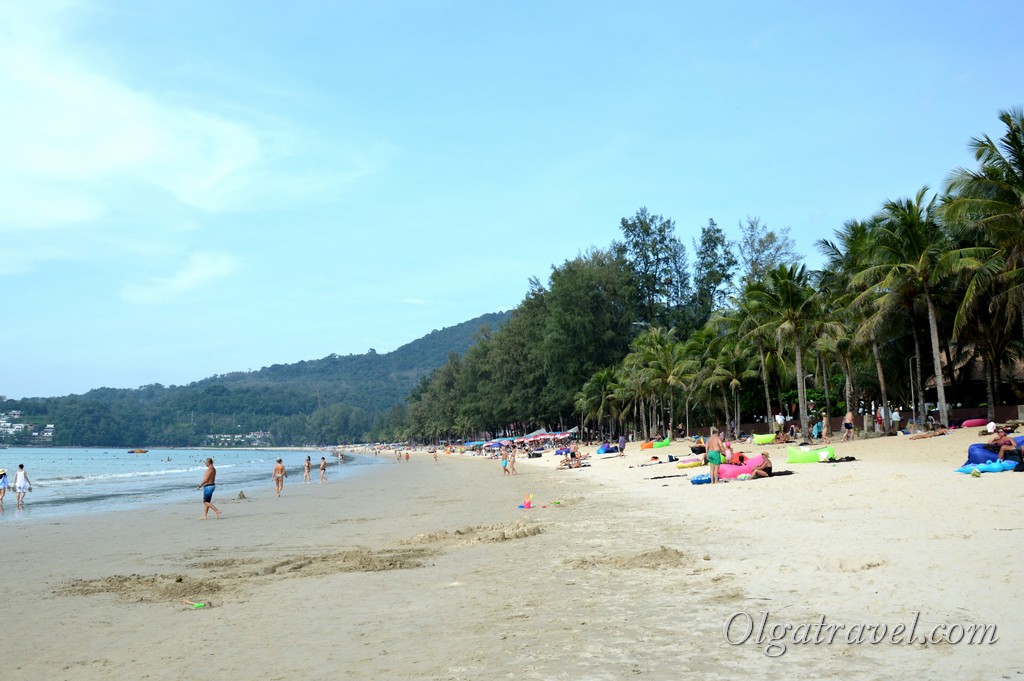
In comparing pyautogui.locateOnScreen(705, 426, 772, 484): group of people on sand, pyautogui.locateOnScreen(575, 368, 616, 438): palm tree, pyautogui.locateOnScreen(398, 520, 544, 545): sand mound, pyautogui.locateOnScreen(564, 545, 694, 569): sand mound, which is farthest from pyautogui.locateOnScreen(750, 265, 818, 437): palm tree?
pyautogui.locateOnScreen(575, 368, 616, 438): palm tree

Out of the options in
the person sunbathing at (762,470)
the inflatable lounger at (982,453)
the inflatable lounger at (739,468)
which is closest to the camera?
→ the inflatable lounger at (982,453)

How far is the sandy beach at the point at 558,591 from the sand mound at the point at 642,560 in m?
0.05

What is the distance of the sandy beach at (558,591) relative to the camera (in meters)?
5.65

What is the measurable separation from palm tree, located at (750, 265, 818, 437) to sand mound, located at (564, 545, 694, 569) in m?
21.8

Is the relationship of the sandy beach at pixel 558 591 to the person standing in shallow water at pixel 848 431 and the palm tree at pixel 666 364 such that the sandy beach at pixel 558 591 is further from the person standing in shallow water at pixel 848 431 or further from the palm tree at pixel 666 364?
the palm tree at pixel 666 364

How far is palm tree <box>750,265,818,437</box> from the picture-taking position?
2995 centimetres

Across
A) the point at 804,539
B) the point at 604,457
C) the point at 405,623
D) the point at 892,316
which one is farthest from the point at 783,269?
the point at 405,623

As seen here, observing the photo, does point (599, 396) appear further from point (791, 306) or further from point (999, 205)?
point (999, 205)

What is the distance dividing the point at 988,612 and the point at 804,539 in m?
4.06

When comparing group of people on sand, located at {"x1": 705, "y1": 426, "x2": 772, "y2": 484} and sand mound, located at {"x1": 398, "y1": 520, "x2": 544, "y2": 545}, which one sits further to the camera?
group of people on sand, located at {"x1": 705, "y1": 426, "x2": 772, "y2": 484}

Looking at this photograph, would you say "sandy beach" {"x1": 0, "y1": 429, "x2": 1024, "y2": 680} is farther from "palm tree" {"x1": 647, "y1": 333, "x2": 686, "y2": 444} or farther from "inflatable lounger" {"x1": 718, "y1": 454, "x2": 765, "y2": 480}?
"palm tree" {"x1": 647, "y1": 333, "x2": 686, "y2": 444}

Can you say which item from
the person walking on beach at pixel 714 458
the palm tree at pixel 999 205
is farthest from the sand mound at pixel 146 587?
the palm tree at pixel 999 205

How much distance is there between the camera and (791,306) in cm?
3011

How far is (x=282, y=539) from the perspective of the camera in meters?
15.0
